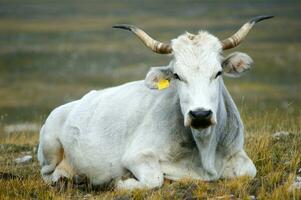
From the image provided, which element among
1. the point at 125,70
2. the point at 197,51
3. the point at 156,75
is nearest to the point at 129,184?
the point at 156,75

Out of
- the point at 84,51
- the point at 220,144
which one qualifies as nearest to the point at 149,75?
the point at 220,144

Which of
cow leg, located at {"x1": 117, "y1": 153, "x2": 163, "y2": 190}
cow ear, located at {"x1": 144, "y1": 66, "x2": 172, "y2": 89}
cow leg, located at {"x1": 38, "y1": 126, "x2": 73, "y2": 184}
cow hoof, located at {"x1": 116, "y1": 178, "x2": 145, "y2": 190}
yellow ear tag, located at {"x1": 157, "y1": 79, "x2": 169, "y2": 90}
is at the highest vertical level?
cow ear, located at {"x1": 144, "y1": 66, "x2": 172, "y2": 89}

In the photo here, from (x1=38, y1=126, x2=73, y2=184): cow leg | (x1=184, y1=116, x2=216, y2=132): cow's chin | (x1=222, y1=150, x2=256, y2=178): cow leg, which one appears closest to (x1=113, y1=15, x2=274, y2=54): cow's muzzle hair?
(x1=184, y1=116, x2=216, y2=132): cow's chin

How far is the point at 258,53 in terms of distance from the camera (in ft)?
244

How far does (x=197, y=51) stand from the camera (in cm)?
1189

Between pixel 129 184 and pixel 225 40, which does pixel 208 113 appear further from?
pixel 129 184

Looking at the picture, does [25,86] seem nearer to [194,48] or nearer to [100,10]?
[194,48]

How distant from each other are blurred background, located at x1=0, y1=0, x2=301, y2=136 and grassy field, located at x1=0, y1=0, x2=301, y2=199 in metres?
0.13

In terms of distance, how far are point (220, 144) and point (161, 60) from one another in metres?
56.3

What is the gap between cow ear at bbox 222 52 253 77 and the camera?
40.1 feet

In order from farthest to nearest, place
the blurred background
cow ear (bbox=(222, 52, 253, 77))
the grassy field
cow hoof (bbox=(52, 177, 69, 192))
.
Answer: the blurred background → cow hoof (bbox=(52, 177, 69, 192)) → cow ear (bbox=(222, 52, 253, 77)) → the grassy field

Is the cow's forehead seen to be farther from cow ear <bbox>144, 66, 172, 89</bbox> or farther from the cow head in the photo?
cow ear <bbox>144, 66, 172, 89</bbox>

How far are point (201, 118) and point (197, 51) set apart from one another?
1.34 meters

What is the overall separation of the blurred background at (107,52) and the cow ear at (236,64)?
32.7ft
